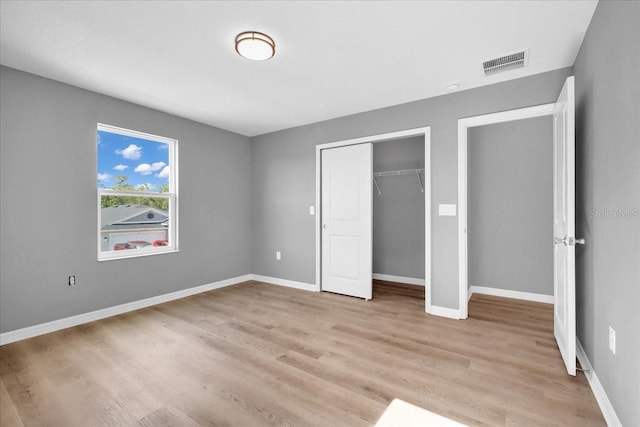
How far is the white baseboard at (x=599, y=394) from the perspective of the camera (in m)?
1.60

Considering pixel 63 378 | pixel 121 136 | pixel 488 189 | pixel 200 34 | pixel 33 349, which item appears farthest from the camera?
pixel 488 189

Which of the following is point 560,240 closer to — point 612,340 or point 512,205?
point 612,340

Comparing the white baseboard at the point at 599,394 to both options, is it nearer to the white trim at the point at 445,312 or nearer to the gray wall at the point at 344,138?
the white trim at the point at 445,312

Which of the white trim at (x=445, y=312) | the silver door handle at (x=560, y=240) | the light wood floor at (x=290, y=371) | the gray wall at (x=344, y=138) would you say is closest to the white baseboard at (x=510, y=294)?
the light wood floor at (x=290, y=371)

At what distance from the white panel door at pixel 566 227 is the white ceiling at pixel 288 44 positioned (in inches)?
22.8

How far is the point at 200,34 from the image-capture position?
2.29 metres

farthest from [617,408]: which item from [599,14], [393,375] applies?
[599,14]

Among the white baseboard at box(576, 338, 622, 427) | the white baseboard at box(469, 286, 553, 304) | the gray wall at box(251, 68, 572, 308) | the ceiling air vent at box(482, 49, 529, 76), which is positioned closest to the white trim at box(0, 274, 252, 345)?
the gray wall at box(251, 68, 572, 308)

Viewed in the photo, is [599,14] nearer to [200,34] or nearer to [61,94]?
[200,34]

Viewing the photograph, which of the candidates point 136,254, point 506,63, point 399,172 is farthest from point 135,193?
point 506,63

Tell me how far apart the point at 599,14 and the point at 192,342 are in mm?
3947

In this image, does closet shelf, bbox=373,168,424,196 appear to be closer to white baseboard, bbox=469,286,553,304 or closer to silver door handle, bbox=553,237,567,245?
white baseboard, bbox=469,286,553,304

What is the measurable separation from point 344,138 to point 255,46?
2118mm

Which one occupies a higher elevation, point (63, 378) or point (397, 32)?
point (397, 32)
